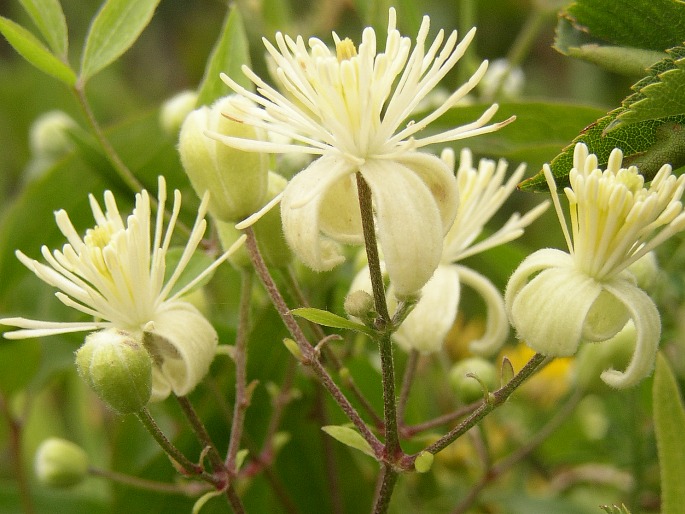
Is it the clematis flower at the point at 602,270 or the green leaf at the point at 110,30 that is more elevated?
the green leaf at the point at 110,30

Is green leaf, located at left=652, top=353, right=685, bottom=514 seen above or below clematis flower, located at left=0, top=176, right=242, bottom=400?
below

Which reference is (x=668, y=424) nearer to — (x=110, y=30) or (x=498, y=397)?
(x=498, y=397)

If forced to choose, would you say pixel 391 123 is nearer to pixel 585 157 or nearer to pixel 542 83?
pixel 585 157

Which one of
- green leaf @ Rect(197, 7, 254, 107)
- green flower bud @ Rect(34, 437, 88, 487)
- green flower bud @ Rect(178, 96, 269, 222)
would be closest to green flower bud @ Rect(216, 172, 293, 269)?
green flower bud @ Rect(178, 96, 269, 222)

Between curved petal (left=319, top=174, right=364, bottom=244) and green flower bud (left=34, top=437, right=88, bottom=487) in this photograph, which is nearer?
curved petal (left=319, top=174, right=364, bottom=244)

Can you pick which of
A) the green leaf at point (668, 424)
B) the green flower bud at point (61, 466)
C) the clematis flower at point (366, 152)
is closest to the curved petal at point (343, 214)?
the clematis flower at point (366, 152)

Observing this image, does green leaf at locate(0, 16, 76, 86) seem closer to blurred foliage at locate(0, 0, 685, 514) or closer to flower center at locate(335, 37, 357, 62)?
blurred foliage at locate(0, 0, 685, 514)

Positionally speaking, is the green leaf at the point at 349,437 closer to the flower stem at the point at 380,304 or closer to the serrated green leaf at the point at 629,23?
the flower stem at the point at 380,304
